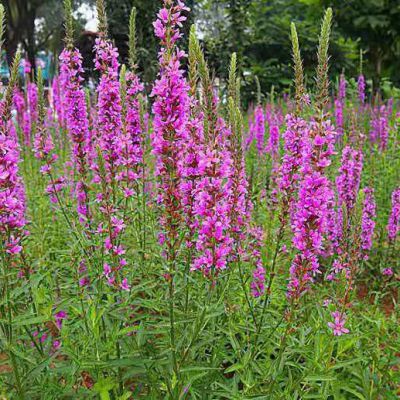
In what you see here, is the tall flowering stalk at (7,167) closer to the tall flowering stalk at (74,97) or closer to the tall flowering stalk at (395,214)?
the tall flowering stalk at (74,97)

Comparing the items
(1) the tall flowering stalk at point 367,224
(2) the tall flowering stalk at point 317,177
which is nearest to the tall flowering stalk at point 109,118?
(2) the tall flowering stalk at point 317,177

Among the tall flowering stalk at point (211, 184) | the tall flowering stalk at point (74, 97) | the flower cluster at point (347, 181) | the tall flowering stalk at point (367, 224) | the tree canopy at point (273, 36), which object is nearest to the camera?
the tall flowering stalk at point (211, 184)

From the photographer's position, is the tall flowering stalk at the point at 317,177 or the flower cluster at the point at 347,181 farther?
the flower cluster at the point at 347,181

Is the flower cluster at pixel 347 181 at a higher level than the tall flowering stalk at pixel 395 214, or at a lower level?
higher

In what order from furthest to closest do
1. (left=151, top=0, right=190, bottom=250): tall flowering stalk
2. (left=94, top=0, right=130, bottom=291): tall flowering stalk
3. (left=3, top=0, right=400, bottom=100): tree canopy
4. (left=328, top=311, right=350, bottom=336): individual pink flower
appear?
(left=3, top=0, right=400, bottom=100): tree canopy, (left=94, top=0, right=130, bottom=291): tall flowering stalk, (left=328, top=311, right=350, bottom=336): individual pink flower, (left=151, top=0, right=190, bottom=250): tall flowering stalk

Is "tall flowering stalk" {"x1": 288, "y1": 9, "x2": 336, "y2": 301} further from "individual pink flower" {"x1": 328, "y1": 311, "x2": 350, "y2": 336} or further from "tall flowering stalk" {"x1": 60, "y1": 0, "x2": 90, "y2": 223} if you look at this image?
"tall flowering stalk" {"x1": 60, "y1": 0, "x2": 90, "y2": 223}

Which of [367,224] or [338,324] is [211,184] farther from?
[367,224]

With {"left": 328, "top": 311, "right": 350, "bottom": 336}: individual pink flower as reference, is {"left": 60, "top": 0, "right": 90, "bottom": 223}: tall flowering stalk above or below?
above

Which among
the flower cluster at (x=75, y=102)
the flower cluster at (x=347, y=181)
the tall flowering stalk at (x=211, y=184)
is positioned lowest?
the flower cluster at (x=347, y=181)

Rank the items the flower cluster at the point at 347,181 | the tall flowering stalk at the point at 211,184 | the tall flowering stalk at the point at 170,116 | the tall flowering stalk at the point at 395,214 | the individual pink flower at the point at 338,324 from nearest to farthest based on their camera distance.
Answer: the tall flowering stalk at the point at 170,116
the tall flowering stalk at the point at 211,184
the individual pink flower at the point at 338,324
the flower cluster at the point at 347,181
the tall flowering stalk at the point at 395,214

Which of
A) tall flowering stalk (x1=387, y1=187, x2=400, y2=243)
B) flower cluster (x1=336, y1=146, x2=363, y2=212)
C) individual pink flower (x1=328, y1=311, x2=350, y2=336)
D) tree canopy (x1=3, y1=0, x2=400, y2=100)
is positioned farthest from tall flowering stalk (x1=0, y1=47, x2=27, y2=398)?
tree canopy (x1=3, y1=0, x2=400, y2=100)

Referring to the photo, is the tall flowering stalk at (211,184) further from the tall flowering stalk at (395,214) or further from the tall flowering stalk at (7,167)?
the tall flowering stalk at (395,214)

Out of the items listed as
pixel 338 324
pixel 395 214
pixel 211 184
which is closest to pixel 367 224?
pixel 395 214

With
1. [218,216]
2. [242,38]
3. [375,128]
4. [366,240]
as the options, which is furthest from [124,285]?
[242,38]
